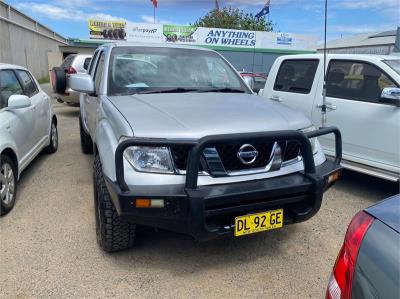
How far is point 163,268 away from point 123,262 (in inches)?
13.6

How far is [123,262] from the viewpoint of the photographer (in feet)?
10.5

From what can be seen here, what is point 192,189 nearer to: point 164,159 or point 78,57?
point 164,159

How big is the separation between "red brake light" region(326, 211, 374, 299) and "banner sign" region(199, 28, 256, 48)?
27249 mm

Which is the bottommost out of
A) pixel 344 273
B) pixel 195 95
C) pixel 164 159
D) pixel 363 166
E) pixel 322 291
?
pixel 322 291

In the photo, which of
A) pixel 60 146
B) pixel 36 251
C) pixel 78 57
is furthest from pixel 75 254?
pixel 78 57

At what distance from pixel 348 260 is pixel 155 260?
194 centimetres

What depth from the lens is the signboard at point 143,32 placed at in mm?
26625

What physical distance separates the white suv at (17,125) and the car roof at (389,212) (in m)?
3.61

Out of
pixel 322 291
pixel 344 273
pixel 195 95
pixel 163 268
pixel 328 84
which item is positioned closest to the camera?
pixel 344 273

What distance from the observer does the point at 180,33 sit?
90.2 feet

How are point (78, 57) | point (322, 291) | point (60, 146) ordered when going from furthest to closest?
point (78, 57) → point (60, 146) → point (322, 291)

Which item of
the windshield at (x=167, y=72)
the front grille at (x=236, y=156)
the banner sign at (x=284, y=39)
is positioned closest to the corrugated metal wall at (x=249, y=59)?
the banner sign at (x=284, y=39)

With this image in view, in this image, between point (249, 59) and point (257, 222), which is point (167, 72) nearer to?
Result: point (257, 222)

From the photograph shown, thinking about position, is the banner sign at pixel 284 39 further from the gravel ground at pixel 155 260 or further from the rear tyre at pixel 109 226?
the rear tyre at pixel 109 226
